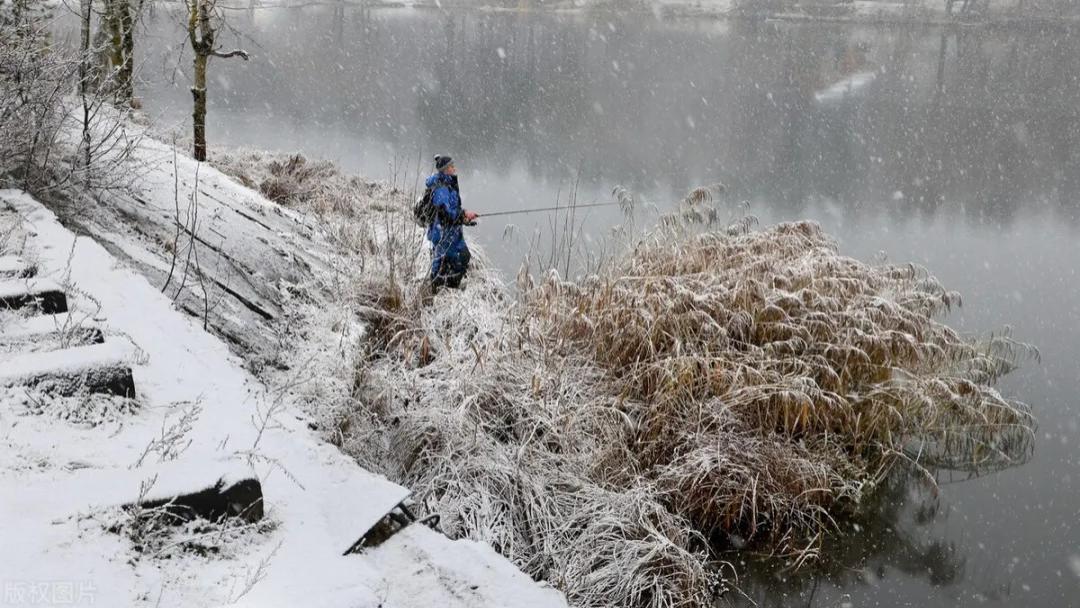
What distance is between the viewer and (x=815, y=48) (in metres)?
29.8

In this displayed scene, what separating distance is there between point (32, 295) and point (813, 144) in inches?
671

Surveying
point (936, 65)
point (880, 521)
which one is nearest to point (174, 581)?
point (880, 521)

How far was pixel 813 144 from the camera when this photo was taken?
1823cm

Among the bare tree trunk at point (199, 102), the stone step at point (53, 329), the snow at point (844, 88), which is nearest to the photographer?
the stone step at point (53, 329)

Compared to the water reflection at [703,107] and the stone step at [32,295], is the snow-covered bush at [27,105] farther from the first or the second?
the water reflection at [703,107]

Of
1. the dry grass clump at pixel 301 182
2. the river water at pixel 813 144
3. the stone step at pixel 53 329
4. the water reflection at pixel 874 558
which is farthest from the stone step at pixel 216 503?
the dry grass clump at pixel 301 182

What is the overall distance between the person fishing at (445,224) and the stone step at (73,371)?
3934 millimetres

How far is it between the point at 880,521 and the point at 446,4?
38.1m

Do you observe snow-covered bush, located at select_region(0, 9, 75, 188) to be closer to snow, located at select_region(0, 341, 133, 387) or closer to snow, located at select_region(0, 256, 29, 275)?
snow, located at select_region(0, 256, 29, 275)

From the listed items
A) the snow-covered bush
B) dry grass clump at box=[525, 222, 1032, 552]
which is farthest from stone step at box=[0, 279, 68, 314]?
dry grass clump at box=[525, 222, 1032, 552]

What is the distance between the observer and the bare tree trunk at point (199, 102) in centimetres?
1004

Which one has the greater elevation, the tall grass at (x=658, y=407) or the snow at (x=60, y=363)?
the snow at (x=60, y=363)

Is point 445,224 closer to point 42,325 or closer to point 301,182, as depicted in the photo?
point 42,325

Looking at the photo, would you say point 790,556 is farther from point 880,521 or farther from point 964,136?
point 964,136
